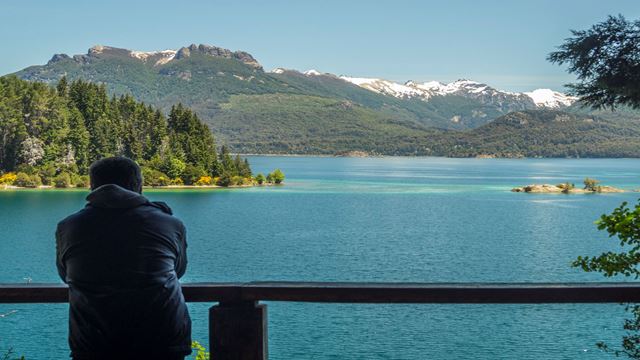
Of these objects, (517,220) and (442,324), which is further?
(517,220)

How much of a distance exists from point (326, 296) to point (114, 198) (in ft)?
4.52

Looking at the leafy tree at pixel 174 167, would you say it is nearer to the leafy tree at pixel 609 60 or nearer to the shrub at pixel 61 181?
the shrub at pixel 61 181

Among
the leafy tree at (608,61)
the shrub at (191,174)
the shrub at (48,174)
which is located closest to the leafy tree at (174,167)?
the shrub at (191,174)

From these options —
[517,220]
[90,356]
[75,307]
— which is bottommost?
[517,220]

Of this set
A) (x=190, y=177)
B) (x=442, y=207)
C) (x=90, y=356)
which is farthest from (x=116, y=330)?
(x=190, y=177)

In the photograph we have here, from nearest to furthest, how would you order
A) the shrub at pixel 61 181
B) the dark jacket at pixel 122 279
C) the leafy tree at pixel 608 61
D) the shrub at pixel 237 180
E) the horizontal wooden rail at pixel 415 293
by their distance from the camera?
1. the dark jacket at pixel 122 279
2. the horizontal wooden rail at pixel 415 293
3. the leafy tree at pixel 608 61
4. the shrub at pixel 61 181
5. the shrub at pixel 237 180

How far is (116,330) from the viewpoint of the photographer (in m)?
3.44

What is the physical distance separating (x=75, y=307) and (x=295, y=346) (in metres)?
27.4

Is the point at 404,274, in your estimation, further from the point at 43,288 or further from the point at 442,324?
the point at 43,288

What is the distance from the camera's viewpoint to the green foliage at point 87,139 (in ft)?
470

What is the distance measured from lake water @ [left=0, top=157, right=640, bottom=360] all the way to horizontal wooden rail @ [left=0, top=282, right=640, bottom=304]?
2474 cm

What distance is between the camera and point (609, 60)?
7.57 meters

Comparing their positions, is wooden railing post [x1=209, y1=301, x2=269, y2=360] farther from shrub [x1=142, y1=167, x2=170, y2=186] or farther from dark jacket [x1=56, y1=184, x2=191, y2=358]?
shrub [x1=142, y1=167, x2=170, y2=186]

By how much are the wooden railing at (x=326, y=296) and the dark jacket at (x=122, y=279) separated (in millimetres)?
752
